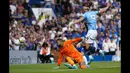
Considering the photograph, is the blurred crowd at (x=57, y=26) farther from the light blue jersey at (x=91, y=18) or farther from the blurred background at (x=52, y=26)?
the light blue jersey at (x=91, y=18)

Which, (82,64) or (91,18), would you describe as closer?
(82,64)

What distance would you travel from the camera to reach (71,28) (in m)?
17.1

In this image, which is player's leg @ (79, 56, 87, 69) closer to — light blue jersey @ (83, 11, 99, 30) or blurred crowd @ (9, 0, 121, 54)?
light blue jersey @ (83, 11, 99, 30)

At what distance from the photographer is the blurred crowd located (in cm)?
1548

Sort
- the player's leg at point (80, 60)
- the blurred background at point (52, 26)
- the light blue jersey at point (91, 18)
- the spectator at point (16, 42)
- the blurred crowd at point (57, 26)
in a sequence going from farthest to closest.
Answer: the blurred crowd at point (57, 26) → the blurred background at point (52, 26) → the spectator at point (16, 42) → the light blue jersey at point (91, 18) → the player's leg at point (80, 60)

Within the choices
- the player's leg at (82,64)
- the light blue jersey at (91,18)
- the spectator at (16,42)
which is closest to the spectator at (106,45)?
the spectator at (16,42)

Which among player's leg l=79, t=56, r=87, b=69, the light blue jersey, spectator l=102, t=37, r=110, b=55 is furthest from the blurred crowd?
player's leg l=79, t=56, r=87, b=69

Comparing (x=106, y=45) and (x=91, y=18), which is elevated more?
(x=91, y=18)

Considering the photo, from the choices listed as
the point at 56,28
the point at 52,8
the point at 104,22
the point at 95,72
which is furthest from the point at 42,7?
the point at 95,72

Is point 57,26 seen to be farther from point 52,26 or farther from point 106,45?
point 106,45

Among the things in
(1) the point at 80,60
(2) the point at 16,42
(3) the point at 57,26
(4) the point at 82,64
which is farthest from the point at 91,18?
(3) the point at 57,26

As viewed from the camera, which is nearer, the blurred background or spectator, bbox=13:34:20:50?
spectator, bbox=13:34:20:50

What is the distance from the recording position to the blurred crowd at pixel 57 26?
1548 centimetres

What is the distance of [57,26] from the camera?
17406 millimetres
